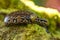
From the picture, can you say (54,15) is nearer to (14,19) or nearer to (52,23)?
(52,23)

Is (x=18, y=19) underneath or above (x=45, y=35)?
above

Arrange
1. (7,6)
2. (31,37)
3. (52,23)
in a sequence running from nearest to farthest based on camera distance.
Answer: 1. (31,37)
2. (52,23)
3. (7,6)

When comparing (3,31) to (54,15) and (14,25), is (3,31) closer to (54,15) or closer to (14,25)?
(14,25)

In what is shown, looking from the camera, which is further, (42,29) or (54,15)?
(54,15)

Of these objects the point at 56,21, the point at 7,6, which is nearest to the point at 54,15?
the point at 56,21

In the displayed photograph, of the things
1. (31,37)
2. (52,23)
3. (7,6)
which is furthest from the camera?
(7,6)

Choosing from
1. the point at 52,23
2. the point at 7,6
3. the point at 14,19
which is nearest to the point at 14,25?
the point at 14,19

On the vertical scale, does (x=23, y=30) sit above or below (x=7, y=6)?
below

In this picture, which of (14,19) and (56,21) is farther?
(56,21)

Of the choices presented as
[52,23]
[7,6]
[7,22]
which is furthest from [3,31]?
[7,6]
